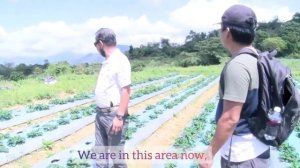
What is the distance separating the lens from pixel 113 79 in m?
4.24

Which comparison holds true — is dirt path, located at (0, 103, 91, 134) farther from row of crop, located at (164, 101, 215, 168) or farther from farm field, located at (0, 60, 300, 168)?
row of crop, located at (164, 101, 215, 168)

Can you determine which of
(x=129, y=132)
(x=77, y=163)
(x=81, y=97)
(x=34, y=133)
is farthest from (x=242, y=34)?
(x=81, y=97)

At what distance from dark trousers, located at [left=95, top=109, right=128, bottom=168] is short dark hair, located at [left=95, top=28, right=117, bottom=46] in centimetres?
71

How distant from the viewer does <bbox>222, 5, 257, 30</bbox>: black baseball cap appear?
2414 mm

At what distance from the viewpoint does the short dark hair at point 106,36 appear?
422 cm

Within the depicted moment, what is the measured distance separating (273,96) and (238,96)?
238 mm

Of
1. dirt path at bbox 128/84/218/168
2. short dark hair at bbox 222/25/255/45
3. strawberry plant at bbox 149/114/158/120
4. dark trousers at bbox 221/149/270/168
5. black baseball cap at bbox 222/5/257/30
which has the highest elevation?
black baseball cap at bbox 222/5/257/30

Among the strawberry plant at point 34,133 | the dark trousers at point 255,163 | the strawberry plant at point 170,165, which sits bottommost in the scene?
the strawberry plant at point 170,165

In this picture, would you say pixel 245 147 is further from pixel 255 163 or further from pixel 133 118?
pixel 133 118

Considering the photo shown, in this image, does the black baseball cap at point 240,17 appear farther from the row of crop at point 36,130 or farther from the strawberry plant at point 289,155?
the row of crop at point 36,130

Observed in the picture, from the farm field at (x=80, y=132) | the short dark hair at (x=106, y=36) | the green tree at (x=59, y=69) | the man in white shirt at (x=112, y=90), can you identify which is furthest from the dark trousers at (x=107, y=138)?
the green tree at (x=59, y=69)

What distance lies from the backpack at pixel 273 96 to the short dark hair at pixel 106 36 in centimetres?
207

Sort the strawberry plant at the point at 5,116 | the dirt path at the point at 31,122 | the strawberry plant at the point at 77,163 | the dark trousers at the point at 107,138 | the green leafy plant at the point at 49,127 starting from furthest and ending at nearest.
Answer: the strawberry plant at the point at 5,116
the dirt path at the point at 31,122
the green leafy plant at the point at 49,127
the strawberry plant at the point at 77,163
the dark trousers at the point at 107,138

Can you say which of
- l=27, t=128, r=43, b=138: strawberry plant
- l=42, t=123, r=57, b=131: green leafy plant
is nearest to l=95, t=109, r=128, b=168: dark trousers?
l=27, t=128, r=43, b=138: strawberry plant
